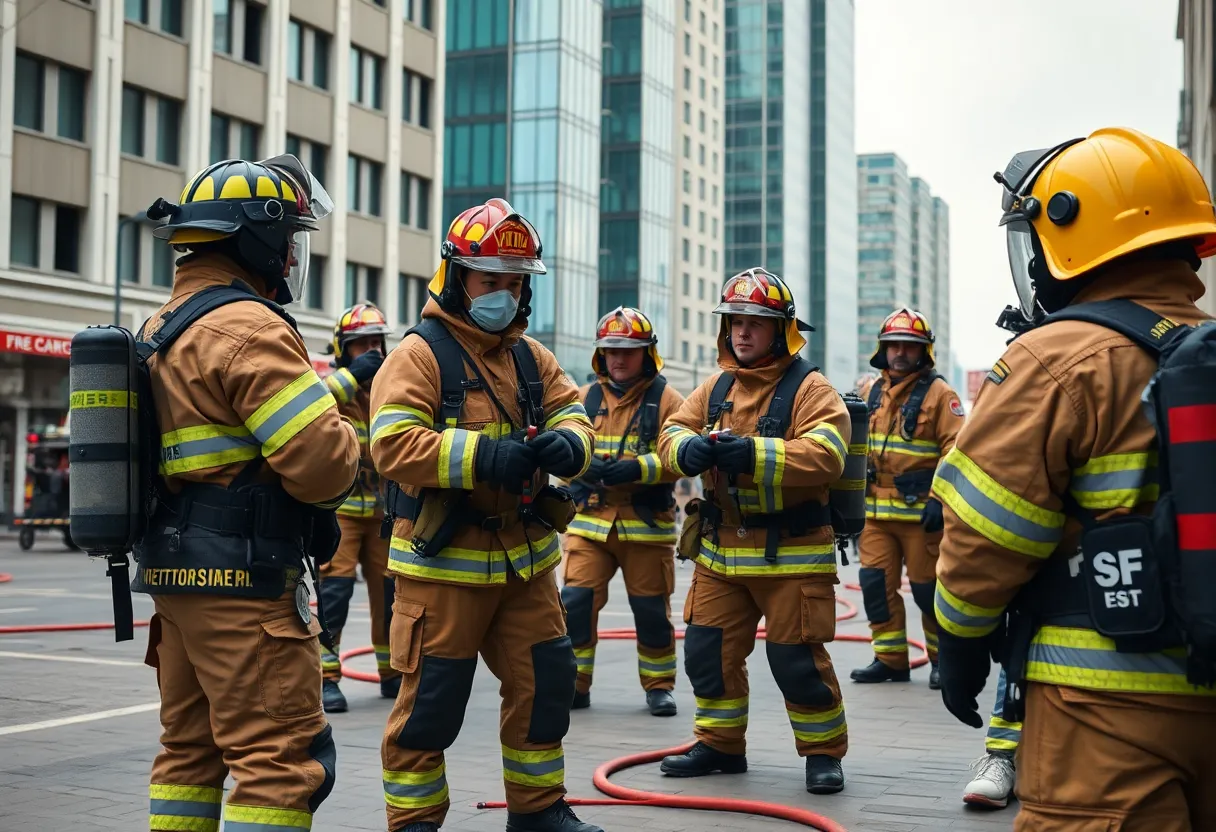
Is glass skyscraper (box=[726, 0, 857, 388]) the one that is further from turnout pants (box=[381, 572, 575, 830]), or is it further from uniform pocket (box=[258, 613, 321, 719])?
uniform pocket (box=[258, 613, 321, 719])

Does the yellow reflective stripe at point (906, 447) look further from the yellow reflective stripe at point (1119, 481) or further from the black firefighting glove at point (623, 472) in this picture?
the yellow reflective stripe at point (1119, 481)

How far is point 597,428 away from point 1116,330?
18.6 ft

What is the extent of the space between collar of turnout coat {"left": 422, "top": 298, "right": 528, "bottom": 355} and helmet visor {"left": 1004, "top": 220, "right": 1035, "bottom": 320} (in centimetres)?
203

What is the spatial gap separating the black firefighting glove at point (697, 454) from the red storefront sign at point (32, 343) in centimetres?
2379

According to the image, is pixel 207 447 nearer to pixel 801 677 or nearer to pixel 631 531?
pixel 801 677

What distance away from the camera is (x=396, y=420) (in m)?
4.84

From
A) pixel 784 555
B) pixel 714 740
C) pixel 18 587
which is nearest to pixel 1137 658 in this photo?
pixel 784 555

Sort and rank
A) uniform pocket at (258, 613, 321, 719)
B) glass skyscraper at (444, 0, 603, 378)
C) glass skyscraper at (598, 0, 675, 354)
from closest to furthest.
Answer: uniform pocket at (258, 613, 321, 719), glass skyscraper at (444, 0, 603, 378), glass skyscraper at (598, 0, 675, 354)

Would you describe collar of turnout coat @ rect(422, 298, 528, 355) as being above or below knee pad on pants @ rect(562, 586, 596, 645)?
above

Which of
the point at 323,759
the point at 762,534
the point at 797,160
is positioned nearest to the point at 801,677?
the point at 762,534

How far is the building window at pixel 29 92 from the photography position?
2739cm

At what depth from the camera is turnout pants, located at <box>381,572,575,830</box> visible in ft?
15.4

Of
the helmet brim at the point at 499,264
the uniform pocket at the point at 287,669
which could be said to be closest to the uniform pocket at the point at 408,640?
the uniform pocket at the point at 287,669

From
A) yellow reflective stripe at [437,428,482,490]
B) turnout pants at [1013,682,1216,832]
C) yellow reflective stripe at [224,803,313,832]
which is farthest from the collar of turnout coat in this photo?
turnout pants at [1013,682,1216,832]
